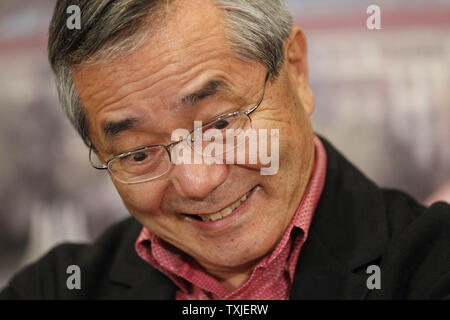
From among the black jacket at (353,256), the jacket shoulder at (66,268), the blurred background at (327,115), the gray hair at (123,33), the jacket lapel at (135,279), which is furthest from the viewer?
the blurred background at (327,115)

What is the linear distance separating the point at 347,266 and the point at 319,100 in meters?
1.28

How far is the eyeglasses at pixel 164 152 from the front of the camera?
1.38m

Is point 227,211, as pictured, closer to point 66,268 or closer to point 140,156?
point 140,156

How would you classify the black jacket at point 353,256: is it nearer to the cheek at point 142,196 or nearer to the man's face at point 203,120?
the man's face at point 203,120

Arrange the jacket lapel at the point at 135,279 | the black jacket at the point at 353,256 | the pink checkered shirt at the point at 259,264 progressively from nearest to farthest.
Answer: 1. the black jacket at the point at 353,256
2. the pink checkered shirt at the point at 259,264
3. the jacket lapel at the point at 135,279

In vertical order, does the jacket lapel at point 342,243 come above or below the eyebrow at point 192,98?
below

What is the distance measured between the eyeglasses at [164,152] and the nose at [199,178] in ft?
0.13

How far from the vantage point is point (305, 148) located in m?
1.53

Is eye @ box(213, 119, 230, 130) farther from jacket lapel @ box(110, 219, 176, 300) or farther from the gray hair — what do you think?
jacket lapel @ box(110, 219, 176, 300)

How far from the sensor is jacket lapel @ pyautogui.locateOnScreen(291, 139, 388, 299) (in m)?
1.48

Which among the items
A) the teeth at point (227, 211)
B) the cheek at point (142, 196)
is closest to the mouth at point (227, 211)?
the teeth at point (227, 211)

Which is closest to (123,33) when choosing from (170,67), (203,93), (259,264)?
(170,67)

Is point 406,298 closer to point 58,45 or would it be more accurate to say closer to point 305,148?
point 305,148
